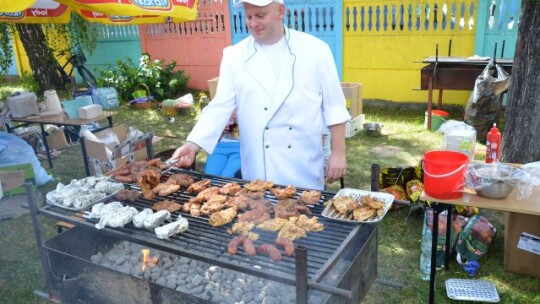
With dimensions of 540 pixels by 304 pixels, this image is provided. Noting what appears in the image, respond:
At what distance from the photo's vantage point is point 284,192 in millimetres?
2750

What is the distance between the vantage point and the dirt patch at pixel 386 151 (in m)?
6.69

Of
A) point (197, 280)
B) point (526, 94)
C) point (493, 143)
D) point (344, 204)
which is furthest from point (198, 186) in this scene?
point (526, 94)

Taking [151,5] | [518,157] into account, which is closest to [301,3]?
[151,5]

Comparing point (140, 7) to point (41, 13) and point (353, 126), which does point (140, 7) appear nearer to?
point (41, 13)

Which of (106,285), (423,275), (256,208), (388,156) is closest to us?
(256,208)

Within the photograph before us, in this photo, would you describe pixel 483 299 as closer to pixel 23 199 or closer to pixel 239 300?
pixel 239 300

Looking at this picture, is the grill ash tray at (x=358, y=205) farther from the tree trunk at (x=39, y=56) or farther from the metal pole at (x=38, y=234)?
the tree trunk at (x=39, y=56)

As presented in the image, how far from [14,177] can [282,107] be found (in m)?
4.52

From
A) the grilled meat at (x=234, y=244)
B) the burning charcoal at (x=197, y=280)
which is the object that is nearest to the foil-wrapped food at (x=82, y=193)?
the burning charcoal at (x=197, y=280)

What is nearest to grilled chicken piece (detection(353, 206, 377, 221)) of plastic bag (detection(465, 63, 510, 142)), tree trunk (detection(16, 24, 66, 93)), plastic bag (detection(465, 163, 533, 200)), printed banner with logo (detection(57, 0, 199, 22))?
plastic bag (detection(465, 163, 533, 200))

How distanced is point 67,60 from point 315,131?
12.5m

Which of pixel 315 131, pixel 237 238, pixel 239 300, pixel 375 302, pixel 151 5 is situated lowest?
pixel 375 302

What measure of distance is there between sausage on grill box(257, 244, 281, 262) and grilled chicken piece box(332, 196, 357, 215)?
0.49 m

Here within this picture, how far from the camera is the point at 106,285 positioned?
284 cm
